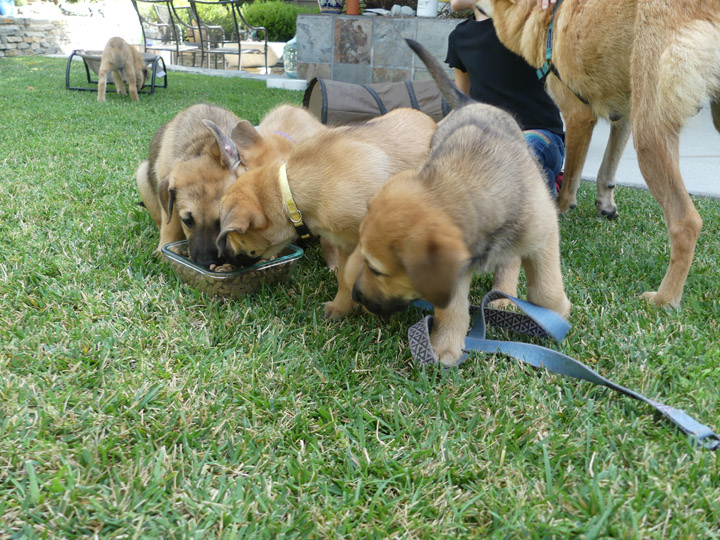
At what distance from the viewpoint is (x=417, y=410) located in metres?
2.22

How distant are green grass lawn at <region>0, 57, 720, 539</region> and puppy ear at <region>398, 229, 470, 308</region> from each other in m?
0.55

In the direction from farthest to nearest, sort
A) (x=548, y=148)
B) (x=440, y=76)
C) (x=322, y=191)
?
1. (x=548, y=148)
2. (x=440, y=76)
3. (x=322, y=191)

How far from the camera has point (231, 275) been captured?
2.96 metres

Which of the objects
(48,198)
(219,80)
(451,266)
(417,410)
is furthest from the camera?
(219,80)

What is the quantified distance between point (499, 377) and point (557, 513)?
2.49 ft

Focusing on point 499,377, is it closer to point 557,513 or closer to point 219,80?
point 557,513

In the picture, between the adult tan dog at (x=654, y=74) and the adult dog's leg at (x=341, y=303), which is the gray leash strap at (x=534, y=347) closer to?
the adult dog's leg at (x=341, y=303)

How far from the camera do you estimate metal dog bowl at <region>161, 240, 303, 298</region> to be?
2982 mm

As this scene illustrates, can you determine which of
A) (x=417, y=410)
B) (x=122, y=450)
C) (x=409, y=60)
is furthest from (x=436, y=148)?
(x=409, y=60)

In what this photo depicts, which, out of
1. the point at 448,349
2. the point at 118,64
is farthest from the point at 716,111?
the point at 118,64

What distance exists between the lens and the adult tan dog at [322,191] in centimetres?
273

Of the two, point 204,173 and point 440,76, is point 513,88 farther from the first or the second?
point 204,173

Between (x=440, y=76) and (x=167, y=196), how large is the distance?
1927 mm

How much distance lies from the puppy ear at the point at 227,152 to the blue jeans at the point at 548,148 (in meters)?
2.34
